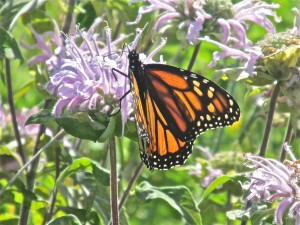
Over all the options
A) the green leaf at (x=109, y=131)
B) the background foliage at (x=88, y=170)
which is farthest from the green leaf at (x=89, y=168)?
the green leaf at (x=109, y=131)

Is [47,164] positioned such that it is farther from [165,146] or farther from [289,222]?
[289,222]

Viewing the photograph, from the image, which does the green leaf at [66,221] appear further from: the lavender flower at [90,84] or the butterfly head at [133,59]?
the butterfly head at [133,59]

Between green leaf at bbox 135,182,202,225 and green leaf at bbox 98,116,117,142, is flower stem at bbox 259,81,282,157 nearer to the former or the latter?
green leaf at bbox 135,182,202,225

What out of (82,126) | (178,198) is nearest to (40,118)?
(82,126)

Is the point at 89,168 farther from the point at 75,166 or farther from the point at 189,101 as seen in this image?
the point at 189,101

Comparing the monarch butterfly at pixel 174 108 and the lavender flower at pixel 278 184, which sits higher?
the monarch butterfly at pixel 174 108

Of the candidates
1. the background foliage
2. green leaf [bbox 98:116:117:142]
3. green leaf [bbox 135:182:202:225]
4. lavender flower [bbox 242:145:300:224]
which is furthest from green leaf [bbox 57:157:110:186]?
lavender flower [bbox 242:145:300:224]
